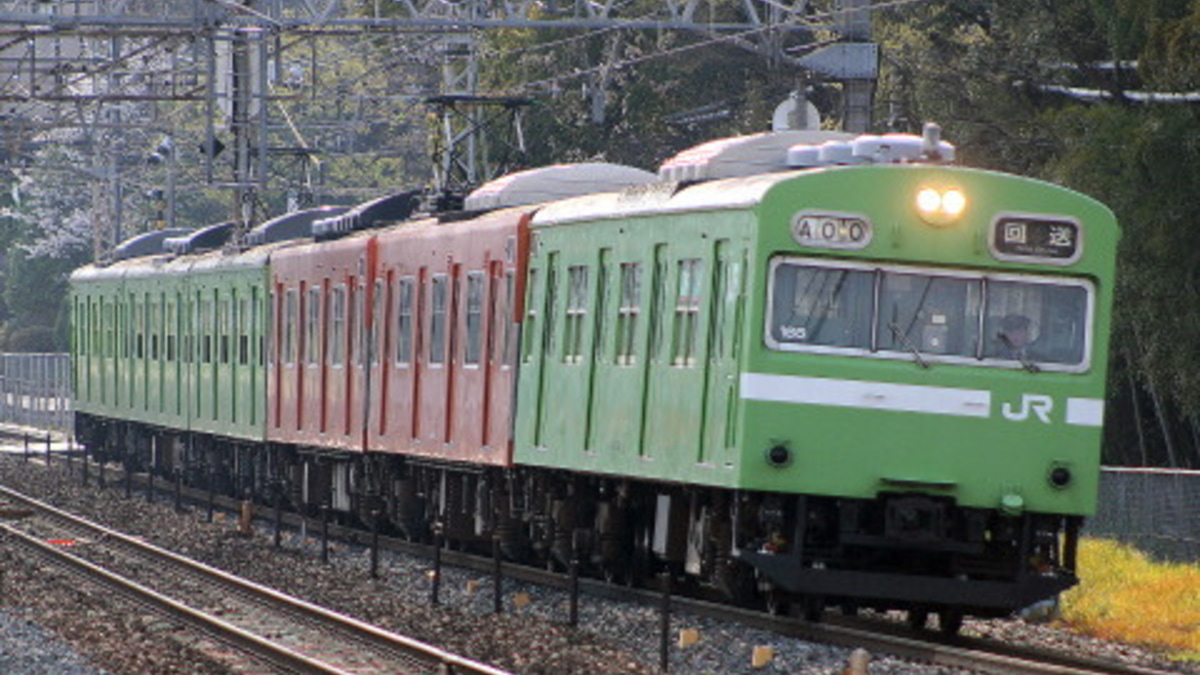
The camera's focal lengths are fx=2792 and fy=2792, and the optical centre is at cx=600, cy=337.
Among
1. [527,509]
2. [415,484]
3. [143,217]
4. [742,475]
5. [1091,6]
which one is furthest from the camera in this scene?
[143,217]

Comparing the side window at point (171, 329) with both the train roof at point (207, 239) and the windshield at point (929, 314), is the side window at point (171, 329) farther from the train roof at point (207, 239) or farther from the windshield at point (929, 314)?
the windshield at point (929, 314)

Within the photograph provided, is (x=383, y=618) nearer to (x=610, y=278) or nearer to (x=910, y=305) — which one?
(x=610, y=278)

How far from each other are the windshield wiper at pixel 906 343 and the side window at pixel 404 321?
30.1ft

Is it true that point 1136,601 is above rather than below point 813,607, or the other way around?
below

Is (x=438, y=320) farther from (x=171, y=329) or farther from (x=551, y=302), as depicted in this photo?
(x=171, y=329)

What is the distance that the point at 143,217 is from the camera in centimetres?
9706

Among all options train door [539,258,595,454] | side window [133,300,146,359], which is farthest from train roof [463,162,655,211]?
side window [133,300,146,359]

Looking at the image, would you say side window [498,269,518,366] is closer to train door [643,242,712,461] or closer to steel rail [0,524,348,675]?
steel rail [0,524,348,675]

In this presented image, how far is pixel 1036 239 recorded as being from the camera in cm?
1653

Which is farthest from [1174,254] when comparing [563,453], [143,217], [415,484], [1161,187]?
[143,217]

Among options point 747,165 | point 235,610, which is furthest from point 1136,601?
point 235,610

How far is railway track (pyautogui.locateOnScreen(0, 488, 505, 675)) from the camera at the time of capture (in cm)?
1636

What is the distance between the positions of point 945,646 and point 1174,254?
1279cm

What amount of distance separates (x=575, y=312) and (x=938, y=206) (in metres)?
4.14
